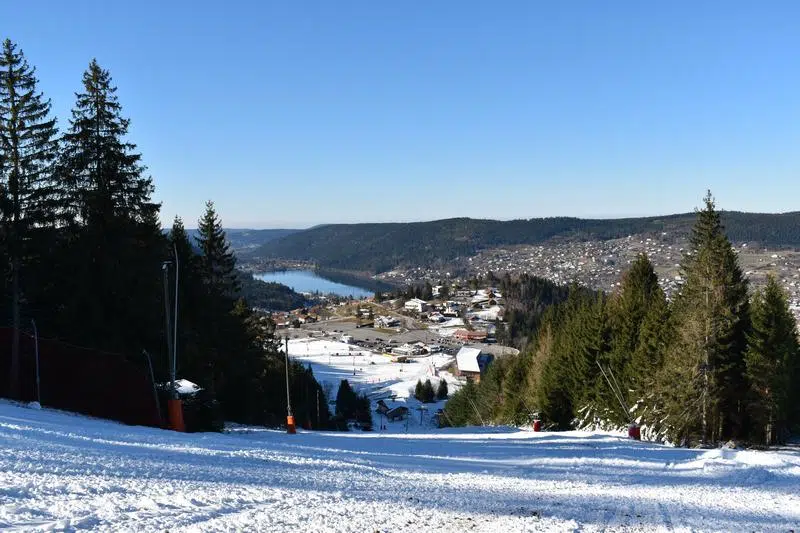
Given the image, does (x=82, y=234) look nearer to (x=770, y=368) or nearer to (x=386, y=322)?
(x=770, y=368)

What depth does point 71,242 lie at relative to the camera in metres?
20.4

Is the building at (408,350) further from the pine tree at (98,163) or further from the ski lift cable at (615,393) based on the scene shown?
the pine tree at (98,163)

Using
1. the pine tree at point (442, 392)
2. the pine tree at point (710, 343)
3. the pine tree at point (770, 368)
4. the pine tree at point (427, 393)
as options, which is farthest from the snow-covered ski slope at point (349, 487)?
the pine tree at point (442, 392)

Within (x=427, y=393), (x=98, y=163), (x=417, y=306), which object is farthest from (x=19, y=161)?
(x=417, y=306)

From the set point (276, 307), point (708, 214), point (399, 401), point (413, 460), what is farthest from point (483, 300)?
point (413, 460)

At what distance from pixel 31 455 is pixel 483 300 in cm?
19366

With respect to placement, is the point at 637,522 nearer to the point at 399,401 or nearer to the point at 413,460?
the point at 413,460

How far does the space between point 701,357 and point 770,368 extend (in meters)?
2.78

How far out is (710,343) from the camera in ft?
78.4

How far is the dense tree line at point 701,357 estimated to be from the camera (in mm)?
23906

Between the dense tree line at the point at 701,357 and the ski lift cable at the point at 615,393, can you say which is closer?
the dense tree line at the point at 701,357

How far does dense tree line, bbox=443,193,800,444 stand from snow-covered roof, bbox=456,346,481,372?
72.6 m

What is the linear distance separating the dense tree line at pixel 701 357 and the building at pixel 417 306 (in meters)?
156

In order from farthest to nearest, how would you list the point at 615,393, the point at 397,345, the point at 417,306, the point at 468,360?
the point at 417,306 → the point at 397,345 → the point at 468,360 → the point at 615,393
